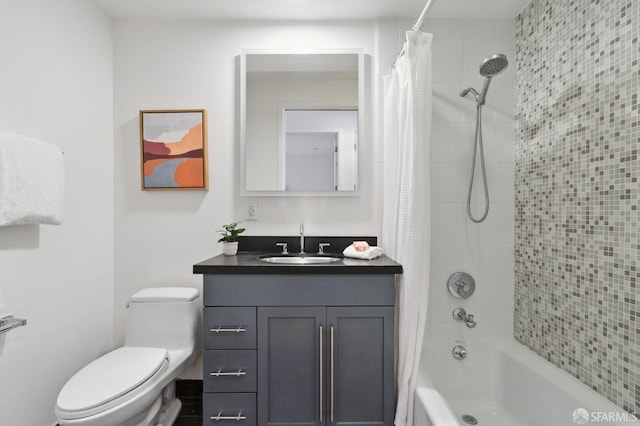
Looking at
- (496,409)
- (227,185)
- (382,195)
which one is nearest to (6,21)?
(227,185)

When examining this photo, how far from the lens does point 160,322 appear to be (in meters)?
1.73

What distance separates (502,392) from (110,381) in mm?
2004

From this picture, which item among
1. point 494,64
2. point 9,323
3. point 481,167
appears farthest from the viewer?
point 481,167

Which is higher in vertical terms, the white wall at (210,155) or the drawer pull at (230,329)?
the white wall at (210,155)

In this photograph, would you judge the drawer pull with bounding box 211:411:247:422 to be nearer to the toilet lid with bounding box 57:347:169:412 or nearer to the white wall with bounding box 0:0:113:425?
the toilet lid with bounding box 57:347:169:412

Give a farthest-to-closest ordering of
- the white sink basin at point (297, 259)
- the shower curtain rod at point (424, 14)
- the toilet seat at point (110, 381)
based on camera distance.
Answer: the white sink basin at point (297, 259) → the shower curtain rod at point (424, 14) → the toilet seat at point (110, 381)

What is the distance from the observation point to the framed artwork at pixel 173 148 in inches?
77.4

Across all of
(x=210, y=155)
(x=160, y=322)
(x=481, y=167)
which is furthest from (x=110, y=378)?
(x=481, y=167)

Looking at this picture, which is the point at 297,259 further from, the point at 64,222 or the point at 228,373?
the point at 64,222

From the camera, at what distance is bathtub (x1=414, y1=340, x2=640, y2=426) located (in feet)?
4.14

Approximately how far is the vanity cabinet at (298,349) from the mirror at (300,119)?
0.71m

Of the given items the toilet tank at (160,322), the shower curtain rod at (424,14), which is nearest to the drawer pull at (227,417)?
the toilet tank at (160,322)

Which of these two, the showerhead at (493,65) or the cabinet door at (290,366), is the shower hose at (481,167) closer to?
the showerhead at (493,65)

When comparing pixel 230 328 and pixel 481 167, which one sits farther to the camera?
pixel 481 167
